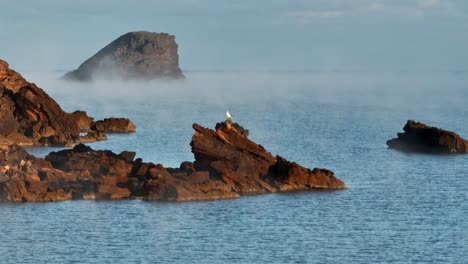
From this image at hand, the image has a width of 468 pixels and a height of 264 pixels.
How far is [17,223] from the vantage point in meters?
86.1

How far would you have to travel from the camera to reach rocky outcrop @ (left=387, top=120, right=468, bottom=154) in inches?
5084

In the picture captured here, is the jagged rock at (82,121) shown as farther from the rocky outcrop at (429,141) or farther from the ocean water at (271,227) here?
the ocean water at (271,227)

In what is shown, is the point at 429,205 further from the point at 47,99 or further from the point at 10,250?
the point at 47,99

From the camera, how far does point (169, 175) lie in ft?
310

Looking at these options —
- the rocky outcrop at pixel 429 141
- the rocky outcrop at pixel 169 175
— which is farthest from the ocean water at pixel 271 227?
the rocky outcrop at pixel 429 141

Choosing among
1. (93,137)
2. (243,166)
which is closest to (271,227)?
(243,166)

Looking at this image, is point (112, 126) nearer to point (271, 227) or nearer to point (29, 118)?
point (29, 118)

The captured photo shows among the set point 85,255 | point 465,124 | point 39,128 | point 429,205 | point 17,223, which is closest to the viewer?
point 85,255

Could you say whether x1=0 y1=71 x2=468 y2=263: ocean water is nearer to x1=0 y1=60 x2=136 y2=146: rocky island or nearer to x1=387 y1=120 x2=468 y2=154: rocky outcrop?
x1=387 y1=120 x2=468 y2=154: rocky outcrop

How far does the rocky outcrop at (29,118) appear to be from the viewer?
437 feet

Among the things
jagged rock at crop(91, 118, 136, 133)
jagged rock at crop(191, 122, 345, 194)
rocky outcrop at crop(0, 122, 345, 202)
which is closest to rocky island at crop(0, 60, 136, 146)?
jagged rock at crop(91, 118, 136, 133)

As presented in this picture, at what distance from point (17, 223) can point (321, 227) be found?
19.0 m

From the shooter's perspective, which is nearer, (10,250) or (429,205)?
(10,250)

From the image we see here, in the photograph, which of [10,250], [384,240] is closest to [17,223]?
[10,250]
